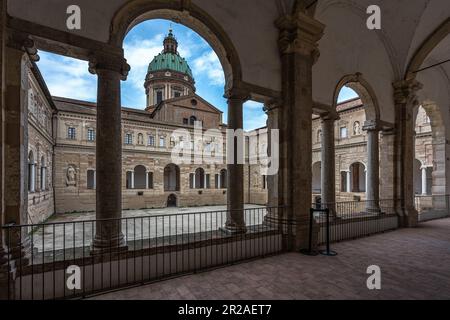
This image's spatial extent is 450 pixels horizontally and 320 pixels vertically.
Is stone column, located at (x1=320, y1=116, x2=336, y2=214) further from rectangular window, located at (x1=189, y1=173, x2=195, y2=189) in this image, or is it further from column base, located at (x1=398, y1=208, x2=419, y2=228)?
rectangular window, located at (x1=189, y1=173, x2=195, y2=189)

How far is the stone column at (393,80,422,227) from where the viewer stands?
32.9 ft

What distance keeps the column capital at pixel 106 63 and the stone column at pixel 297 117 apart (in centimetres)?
421

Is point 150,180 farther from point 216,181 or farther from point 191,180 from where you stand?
point 216,181

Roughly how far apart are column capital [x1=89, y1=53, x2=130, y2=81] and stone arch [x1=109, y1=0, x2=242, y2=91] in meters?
0.27

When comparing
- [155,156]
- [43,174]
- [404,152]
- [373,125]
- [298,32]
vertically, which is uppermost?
[298,32]

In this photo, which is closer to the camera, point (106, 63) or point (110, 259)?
point (110, 259)

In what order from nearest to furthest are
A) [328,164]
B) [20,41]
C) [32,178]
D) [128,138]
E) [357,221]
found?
[20,41], [328,164], [357,221], [32,178], [128,138]

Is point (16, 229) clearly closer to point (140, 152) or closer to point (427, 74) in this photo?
point (427, 74)

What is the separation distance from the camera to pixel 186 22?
5734 millimetres

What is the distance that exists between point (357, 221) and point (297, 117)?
15.0 ft

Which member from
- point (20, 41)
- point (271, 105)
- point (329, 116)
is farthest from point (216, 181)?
point (20, 41)

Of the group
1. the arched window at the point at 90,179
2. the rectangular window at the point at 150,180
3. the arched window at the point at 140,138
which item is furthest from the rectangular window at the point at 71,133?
the rectangular window at the point at 150,180

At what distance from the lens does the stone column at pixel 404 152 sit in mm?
10039
